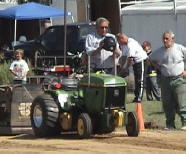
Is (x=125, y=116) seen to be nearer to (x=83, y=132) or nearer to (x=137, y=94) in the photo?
(x=83, y=132)

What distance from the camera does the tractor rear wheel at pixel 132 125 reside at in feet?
35.0

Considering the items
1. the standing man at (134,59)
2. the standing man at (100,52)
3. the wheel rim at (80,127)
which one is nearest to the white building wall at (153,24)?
the standing man at (134,59)

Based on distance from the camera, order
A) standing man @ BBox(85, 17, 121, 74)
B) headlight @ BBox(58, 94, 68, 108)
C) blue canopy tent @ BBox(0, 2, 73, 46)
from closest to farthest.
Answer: headlight @ BBox(58, 94, 68, 108) < standing man @ BBox(85, 17, 121, 74) < blue canopy tent @ BBox(0, 2, 73, 46)

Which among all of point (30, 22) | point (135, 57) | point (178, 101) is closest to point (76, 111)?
point (178, 101)

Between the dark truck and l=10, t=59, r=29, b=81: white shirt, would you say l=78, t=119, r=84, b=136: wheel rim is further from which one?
the dark truck

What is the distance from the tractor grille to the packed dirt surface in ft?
1.75

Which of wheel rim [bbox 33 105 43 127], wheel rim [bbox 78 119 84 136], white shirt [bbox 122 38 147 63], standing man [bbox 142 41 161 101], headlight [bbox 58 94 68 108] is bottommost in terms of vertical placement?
wheel rim [bbox 78 119 84 136]

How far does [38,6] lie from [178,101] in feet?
57.1

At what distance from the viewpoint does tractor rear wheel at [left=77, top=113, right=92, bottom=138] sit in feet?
34.2

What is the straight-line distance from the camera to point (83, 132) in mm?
10523

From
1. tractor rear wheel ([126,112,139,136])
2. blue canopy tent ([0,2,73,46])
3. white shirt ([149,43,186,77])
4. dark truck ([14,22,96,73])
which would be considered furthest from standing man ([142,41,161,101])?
blue canopy tent ([0,2,73,46])

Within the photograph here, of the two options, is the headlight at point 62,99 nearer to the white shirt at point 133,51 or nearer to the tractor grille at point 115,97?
the tractor grille at point 115,97

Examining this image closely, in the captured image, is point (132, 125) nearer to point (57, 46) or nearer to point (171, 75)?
point (171, 75)

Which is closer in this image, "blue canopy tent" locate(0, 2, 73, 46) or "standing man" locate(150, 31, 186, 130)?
"standing man" locate(150, 31, 186, 130)
